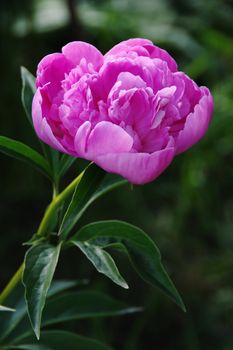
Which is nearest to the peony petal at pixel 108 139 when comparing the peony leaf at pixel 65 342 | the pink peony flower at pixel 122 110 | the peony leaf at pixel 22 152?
the pink peony flower at pixel 122 110

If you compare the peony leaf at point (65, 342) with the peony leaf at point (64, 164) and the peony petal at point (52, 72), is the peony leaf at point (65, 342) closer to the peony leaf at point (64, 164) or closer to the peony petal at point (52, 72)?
the peony leaf at point (64, 164)

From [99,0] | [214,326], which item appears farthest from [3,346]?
[99,0]

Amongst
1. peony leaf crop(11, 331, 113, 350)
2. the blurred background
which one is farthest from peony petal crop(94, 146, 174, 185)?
the blurred background

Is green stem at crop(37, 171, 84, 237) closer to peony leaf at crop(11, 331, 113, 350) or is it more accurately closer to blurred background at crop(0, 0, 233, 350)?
peony leaf at crop(11, 331, 113, 350)

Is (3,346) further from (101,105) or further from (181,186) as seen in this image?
(181,186)

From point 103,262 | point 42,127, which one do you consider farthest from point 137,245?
point 42,127

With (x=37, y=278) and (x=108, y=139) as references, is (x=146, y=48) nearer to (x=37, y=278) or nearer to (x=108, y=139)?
(x=108, y=139)

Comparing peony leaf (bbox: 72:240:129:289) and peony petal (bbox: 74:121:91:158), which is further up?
peony petal (bbox: 74:121:91:158)
